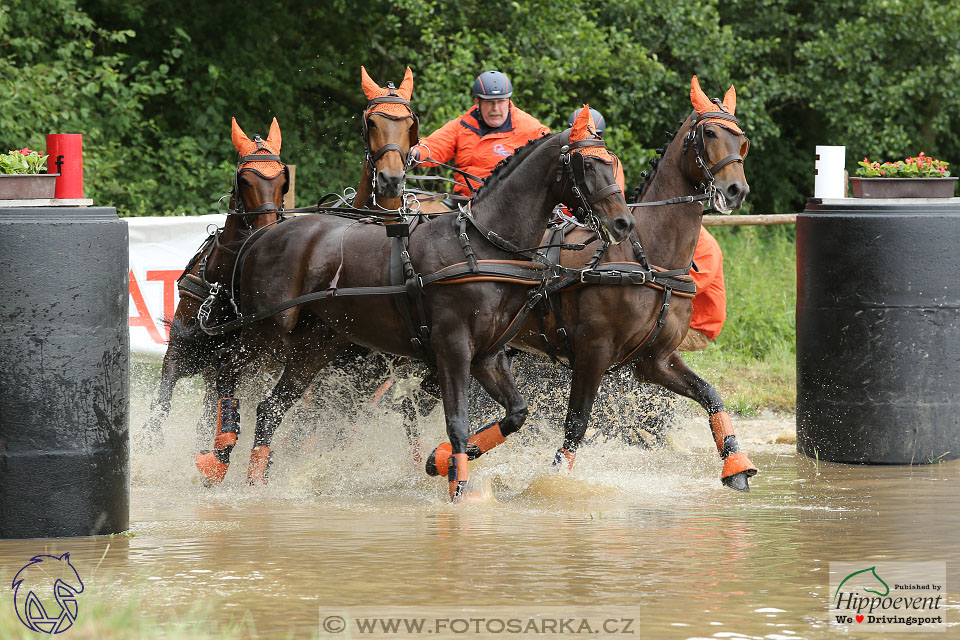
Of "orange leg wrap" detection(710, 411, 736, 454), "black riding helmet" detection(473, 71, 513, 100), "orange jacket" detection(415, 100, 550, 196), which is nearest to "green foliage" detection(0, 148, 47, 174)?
"orange jacket" detection(415, 100, 550, 196)

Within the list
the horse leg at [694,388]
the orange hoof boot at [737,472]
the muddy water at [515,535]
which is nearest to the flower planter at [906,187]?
the muddy water at [515,535]

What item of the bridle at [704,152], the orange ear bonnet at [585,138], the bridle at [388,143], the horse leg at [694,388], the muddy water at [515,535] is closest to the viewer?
the muddy water at [515,535]

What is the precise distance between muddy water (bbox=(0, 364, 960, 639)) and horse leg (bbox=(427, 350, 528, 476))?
185mm

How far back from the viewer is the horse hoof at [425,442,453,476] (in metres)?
7.46

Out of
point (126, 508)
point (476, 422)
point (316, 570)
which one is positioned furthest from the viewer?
point (476, 422)

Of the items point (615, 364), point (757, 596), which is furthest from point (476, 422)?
point (757, 596)

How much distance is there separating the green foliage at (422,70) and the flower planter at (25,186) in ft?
25.5

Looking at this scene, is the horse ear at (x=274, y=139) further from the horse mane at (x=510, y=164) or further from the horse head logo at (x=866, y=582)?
the horse head logo at (x=866, y=582)

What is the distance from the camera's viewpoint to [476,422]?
29.7ft

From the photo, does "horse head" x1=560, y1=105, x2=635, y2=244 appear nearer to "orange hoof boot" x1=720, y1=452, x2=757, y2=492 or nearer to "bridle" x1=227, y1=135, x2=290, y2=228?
"orange hoof boot" x1=720, y1=452, x2=757, y2=492

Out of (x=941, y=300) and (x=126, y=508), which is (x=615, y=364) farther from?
(x=126, y=508)

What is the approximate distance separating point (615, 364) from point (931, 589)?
2.95 m

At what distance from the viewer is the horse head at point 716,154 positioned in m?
7.50

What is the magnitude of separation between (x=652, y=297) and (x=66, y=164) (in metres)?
3.12
